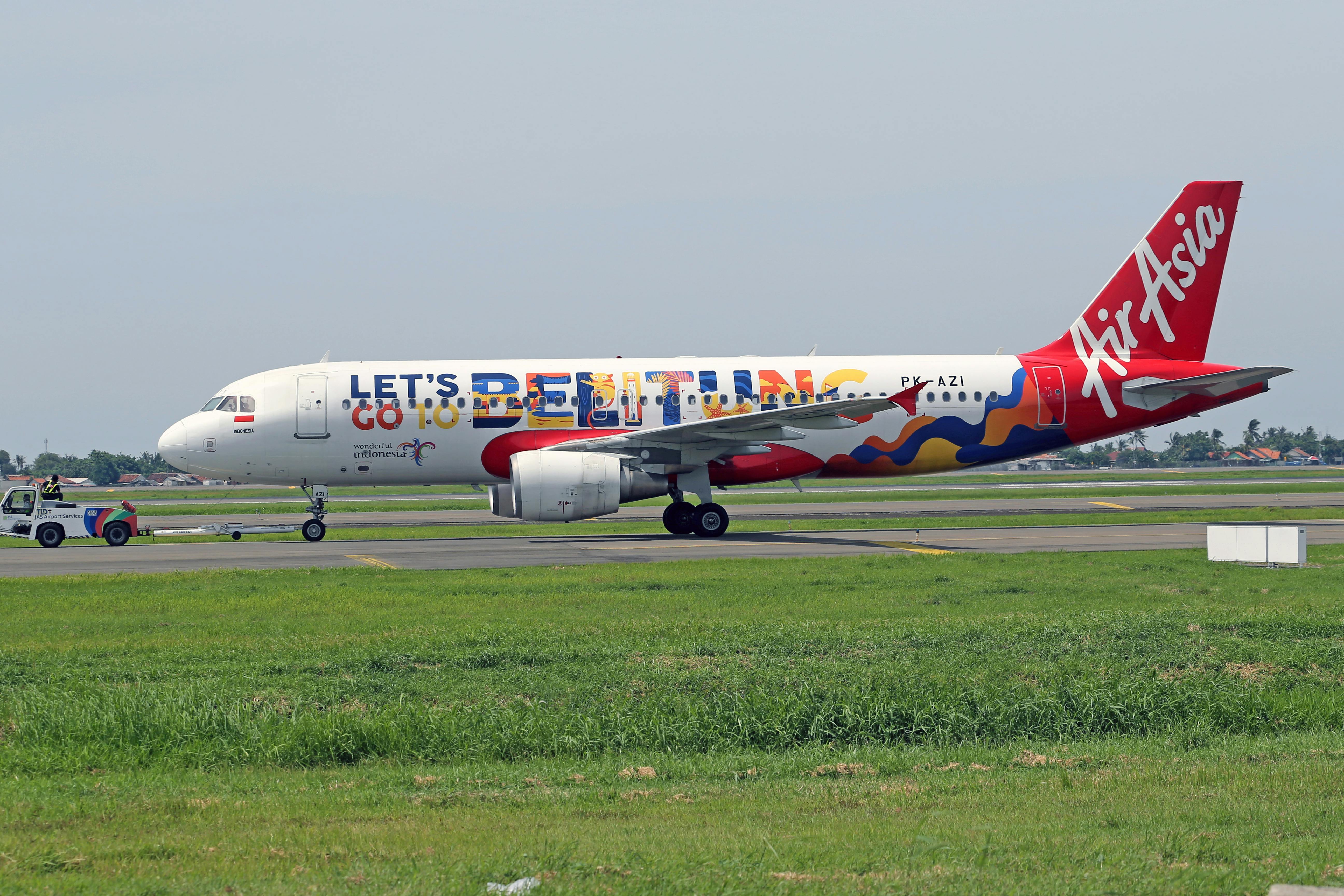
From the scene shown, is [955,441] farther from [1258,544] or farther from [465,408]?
[465,408]

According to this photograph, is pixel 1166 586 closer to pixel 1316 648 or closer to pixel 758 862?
pixel 1316 648

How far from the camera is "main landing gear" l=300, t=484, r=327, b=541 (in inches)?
1225

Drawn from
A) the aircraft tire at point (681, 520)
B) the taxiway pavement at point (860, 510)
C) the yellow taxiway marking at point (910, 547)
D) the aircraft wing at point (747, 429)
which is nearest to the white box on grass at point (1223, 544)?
the yellow taxiway marking at point (910, 547)

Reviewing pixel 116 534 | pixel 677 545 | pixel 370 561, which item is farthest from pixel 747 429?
pixel 116 534

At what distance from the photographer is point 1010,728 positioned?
11.6 meters

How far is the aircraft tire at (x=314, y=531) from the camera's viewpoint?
31.1 m

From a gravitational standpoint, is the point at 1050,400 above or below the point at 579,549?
above

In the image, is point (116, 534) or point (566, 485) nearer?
Answer: point (566, 485)

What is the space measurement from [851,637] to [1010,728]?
3.21 m

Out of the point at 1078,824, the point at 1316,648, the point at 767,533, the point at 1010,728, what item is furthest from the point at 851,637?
the point at 767,533

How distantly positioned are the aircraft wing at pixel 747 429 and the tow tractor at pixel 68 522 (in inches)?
308

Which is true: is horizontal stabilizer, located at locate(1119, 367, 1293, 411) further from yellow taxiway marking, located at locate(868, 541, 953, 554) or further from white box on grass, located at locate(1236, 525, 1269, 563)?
white box on grass, located at locate(1236, 525, 1269, 563)

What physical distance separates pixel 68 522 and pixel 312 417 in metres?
6.71

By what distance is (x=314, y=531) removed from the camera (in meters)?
31.2
